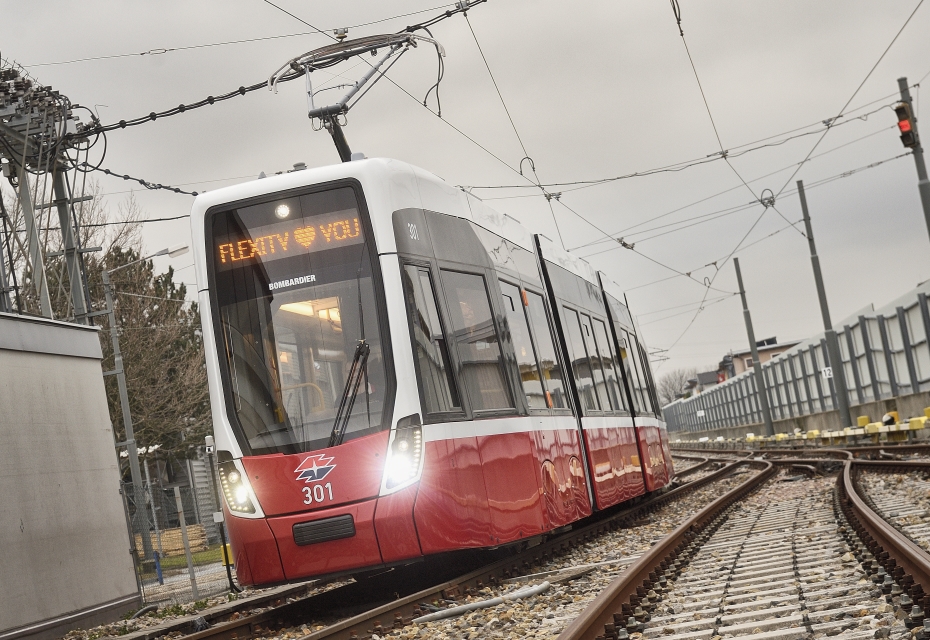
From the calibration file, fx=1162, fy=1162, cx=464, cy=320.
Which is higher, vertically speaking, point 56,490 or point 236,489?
point 56,490

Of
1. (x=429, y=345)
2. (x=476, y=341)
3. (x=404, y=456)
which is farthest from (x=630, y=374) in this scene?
(x=404, y=456)

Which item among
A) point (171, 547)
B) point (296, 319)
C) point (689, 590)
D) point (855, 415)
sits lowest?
point (855, 415)

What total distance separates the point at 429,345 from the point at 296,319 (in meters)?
1.03

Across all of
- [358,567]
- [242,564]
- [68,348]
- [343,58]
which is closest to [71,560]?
[68,348]

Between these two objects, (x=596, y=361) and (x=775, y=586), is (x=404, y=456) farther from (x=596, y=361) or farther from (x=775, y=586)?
(x=596, y=361)

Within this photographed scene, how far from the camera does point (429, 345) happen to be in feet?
29.3

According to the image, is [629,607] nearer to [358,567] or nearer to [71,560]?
[358,567]

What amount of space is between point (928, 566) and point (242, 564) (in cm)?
515

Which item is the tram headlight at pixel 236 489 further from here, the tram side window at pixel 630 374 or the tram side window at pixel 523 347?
the tram side window at pixel 630 374

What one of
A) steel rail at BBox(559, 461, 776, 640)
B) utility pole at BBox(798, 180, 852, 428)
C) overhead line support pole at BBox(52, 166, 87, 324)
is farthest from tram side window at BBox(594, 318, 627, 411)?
utility pole at BBox(798, 180, 852, 428)

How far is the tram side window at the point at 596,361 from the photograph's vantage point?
13.9m

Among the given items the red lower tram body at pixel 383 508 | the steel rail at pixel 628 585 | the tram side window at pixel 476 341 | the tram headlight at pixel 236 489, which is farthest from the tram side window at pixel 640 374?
the tram headlight at pixel 236 489

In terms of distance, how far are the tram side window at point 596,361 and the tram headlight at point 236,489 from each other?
5813 mm

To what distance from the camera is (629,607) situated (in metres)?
6.34
